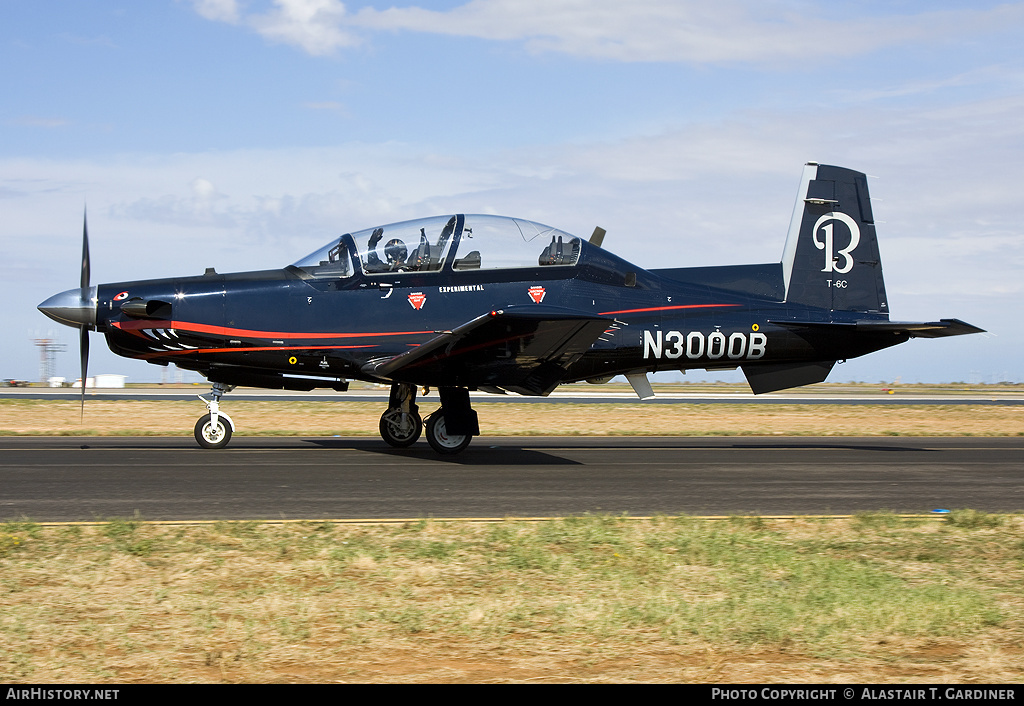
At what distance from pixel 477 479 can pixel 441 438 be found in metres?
2.55

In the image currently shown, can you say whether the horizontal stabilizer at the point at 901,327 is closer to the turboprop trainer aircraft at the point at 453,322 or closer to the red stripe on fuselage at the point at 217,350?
the turboprop trainer aircraft at the point at 453,322

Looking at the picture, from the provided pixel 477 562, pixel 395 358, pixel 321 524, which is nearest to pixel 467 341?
pixel 395 358

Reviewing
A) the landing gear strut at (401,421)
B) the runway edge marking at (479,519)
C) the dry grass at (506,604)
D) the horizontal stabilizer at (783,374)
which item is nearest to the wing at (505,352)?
the landing gear strut at (401,421)

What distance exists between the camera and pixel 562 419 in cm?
2200

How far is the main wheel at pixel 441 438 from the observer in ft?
41.3

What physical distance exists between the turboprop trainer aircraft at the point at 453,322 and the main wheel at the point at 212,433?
2 centimetres

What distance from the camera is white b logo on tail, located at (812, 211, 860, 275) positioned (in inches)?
573

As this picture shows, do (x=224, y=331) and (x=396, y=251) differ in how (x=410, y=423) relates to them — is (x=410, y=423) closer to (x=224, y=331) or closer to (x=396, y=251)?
(x=396, y=251)

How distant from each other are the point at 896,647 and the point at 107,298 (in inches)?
423

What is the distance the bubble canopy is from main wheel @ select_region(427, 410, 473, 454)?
2.17m

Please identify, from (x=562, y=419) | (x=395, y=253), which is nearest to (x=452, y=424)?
(x=395, y=253)

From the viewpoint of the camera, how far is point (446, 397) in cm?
1250

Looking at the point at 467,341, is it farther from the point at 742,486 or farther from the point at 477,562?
the point at 477,562

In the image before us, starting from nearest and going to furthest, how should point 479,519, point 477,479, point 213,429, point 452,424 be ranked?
point 479,519 → point 477,479 → point 452,424 → point 213,429
